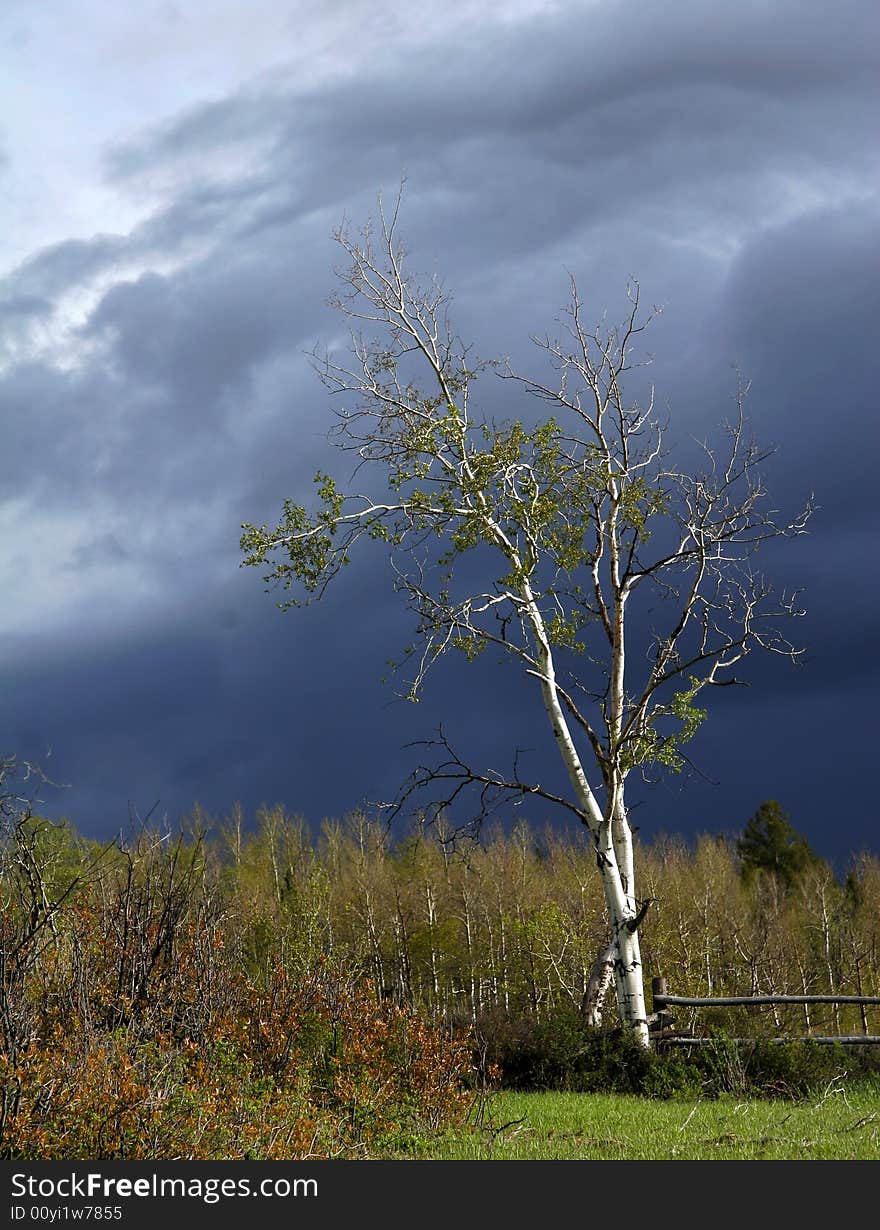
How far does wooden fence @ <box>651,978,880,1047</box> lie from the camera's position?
14820 mm

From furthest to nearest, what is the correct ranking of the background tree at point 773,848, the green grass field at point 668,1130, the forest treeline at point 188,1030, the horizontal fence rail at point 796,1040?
the background tree at point 773,848, the horizontal fence rail at point 796,1040, the green grass field at point 668,1130, the forest treeline at point 188,1030

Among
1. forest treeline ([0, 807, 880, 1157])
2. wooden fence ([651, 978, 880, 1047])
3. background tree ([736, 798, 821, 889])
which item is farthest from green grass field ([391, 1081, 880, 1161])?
background tree ([736, 798, 821, 889])

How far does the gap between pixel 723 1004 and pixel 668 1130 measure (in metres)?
6.38

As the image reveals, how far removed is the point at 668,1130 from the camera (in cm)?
1033

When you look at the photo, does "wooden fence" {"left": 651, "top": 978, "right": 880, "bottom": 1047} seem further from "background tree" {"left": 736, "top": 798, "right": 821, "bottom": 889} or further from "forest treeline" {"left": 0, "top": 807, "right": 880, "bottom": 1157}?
"background tree" {"left": 736, "top": 798, "right": 821, "bottom": 889}

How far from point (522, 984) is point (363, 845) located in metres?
14.2

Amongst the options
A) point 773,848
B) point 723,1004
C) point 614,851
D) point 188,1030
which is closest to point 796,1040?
point 723,1004

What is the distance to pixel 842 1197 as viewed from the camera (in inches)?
293

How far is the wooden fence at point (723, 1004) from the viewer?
48.6 ft

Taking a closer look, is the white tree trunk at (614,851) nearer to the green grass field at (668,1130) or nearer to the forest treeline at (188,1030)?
the forest treeline at (188,1030)

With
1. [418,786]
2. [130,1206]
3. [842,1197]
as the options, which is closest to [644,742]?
[418,786]

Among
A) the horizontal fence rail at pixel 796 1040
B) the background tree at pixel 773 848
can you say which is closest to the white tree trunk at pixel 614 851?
the horizontal fence rail at pixel 796 1040

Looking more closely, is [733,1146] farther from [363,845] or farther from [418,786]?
[363,845]

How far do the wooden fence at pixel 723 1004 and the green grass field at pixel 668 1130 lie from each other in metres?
1.67
